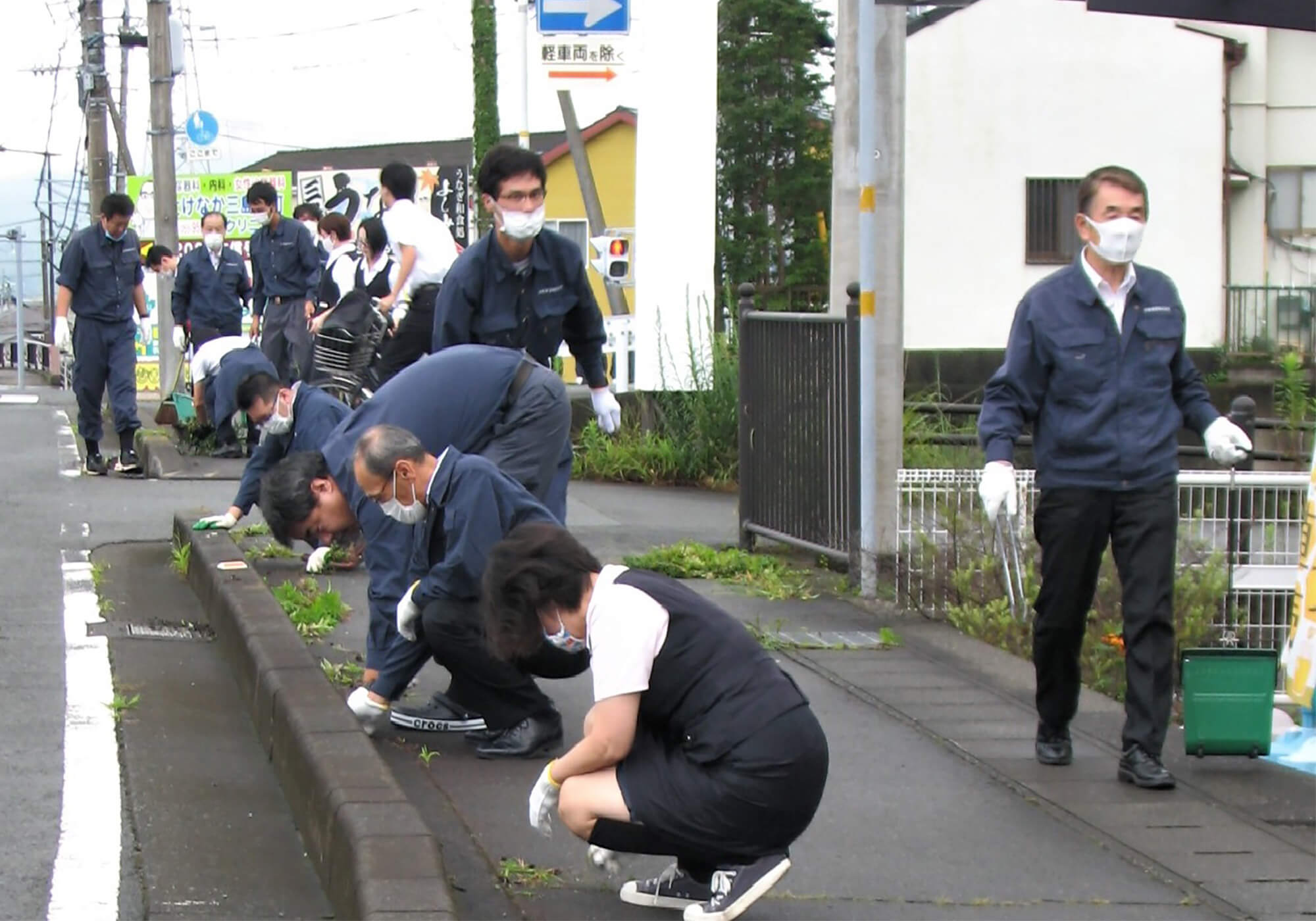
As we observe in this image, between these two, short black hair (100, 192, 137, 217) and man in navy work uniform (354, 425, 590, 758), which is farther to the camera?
short black hair (100, 192, 137, 217)

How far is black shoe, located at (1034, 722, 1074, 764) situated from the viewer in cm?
546

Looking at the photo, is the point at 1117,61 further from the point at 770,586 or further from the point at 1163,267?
the point at 770,586

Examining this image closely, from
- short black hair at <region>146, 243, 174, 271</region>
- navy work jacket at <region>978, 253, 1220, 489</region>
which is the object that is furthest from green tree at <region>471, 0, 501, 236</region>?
navy work jacket at <region>978, 253, 1220, 489</region>

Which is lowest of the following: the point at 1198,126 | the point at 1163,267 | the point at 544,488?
the point at 544,488

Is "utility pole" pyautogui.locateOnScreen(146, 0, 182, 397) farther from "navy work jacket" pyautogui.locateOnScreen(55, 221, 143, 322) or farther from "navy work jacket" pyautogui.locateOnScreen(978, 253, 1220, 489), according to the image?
"navy work jacket" pyautogui.locateOnScreen(978, 253, 1220, 489)

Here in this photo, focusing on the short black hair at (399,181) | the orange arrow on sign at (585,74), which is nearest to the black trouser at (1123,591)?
the short black hair at (399,181)

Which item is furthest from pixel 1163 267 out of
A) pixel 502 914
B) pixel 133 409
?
pixel 502 914

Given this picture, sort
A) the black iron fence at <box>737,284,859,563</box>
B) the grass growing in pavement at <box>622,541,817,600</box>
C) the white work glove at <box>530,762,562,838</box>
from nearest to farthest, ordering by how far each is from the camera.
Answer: the white work glove at <box>530,762,562,838</box> → the black iron fence at <box>737,284,859,563</box> → the grass growing in pavement at <box>622,541,817,600</box>

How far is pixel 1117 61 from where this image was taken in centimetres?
2242

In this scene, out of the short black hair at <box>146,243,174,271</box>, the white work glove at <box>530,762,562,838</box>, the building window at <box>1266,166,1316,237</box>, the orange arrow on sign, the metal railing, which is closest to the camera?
the white work glove at <box>530,762,562,838</box>

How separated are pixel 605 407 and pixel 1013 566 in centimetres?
183

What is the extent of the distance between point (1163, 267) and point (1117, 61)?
8.86 ft

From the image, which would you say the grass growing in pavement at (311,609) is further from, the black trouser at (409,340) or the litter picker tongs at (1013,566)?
the litter picker tongs at (1013,566)

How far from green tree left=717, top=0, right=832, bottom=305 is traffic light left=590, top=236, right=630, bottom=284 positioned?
2448 centimetres
